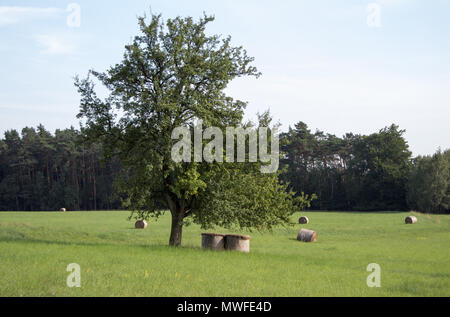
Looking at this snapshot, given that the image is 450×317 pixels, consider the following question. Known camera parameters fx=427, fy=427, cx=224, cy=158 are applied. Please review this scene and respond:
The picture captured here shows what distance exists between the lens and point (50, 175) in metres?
107

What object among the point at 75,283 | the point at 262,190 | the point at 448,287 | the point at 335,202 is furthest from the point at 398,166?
the point at 75,283

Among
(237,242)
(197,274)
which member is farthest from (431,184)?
(197,274)

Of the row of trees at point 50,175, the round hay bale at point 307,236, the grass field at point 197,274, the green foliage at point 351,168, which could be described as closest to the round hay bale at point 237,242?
the grass field at point 197,274

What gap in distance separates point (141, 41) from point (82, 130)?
5.69 metres

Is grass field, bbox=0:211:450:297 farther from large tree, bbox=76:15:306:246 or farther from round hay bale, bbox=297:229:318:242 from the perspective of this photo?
round hay bale, bbox=297:229:318:242

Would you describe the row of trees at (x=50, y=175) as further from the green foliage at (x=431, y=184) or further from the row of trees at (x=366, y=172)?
the green foliage at (x=431, y=184)

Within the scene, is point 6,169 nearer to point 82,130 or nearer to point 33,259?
point 82,130

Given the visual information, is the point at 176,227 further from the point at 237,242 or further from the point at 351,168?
the point at 351,168

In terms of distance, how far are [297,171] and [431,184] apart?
3256 cm

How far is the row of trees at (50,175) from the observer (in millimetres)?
99625

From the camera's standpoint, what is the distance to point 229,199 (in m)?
22.2

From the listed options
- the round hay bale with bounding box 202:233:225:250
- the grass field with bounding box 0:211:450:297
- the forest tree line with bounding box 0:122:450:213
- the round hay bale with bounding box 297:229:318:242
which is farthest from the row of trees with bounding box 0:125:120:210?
the grass field with bounding box 0:211:450:297

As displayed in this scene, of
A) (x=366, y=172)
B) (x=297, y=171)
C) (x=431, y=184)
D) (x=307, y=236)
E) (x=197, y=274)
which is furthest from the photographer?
(x=297, y=171)

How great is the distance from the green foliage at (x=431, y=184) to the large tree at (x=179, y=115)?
6853 centimetres
